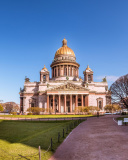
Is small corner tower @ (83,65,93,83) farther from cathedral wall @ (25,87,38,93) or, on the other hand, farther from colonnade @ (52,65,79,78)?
cathedral wall @ (25,87,38,93)

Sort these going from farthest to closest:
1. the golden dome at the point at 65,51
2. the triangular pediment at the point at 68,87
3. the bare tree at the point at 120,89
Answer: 1. the golden dome at the point at 65,51
2. the triangular pediment at the point at 68,87
3. the bare tree at the point at 120,89

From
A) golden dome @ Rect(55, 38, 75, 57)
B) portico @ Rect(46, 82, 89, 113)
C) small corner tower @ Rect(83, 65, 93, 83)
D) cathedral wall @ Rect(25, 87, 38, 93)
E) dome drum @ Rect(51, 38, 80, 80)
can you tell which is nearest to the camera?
portico @ Rect(46, 82, 89, 113)

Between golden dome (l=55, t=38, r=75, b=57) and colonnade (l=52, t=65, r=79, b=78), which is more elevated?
golden dome (l=55, t=38, r=75, b=57)

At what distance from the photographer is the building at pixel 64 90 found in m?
82.4

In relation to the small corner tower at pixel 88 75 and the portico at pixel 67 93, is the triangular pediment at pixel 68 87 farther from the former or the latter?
the small corner tower at pixel 88 75

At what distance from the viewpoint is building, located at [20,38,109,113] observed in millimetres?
82375

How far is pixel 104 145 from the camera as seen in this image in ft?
50.5

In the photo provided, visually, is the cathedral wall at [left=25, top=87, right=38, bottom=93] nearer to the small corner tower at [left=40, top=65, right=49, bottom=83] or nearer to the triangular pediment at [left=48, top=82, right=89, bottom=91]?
→ the small corner tower at [left=40, top=65, right=49, bottom=83]

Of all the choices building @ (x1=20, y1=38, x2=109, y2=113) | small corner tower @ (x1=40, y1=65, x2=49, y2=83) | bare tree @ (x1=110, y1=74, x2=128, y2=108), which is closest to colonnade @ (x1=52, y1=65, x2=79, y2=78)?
building @ (x1=20, y1=38, x2=109, y2=113)

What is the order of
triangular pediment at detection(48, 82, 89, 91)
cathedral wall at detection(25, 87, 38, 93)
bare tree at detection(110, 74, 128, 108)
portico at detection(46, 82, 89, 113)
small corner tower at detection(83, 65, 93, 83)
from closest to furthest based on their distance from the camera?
1. bare tree at detection(110, 74, 128, 108)
2. portico at detection(46, 82, 89, 113)
3. triangular pediment at detection(48, 82, 89, 91)
4. small corner tower at detection(83, 65, 93, 83)
5. cathedral wall at detection(25, 87, 38, 93)

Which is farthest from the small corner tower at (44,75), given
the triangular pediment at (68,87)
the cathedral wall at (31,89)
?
the triangular pediment at (68,87)

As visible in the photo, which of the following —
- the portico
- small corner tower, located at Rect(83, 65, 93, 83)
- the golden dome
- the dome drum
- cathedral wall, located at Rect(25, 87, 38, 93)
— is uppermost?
the golden dome

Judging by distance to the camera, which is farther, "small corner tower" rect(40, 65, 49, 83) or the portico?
"small corner tower" rect(40, 65, 49, 83)

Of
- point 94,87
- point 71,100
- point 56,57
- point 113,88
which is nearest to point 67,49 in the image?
point 56,57
